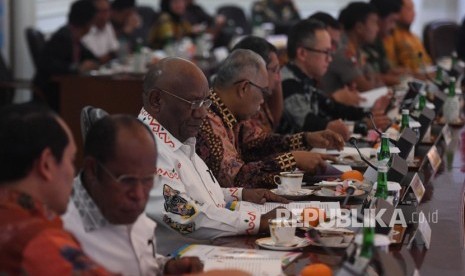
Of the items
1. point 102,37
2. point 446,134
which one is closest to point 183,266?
point 446,134

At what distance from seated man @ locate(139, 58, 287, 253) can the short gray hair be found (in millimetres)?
469

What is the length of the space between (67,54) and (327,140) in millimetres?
3667

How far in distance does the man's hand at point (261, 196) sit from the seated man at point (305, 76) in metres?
1.44

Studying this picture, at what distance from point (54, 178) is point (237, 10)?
30.0ft

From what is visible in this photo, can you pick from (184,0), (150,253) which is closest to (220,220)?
(150,253)

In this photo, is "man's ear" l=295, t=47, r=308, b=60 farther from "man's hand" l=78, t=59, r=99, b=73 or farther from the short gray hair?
"man's hand" l=78, t=59, r=99, b=73

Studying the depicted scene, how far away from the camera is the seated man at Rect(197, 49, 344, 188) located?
127 inches

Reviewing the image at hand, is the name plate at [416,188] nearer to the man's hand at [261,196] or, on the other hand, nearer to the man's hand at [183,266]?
the man's hand at [261,196]

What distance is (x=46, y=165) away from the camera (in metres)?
1.82

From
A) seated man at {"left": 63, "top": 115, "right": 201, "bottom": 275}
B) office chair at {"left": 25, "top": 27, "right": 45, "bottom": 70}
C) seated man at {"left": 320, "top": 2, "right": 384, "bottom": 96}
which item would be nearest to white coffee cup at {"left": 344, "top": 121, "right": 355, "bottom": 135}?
seated man at {"left": 320, "top": 2, "right": 384, "bottom": 96}

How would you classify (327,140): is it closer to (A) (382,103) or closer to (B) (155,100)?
(B) (155,100)

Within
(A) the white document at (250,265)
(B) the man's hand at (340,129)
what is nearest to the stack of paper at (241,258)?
(A) the white document at (250,265)

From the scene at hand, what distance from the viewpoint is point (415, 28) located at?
1157cm

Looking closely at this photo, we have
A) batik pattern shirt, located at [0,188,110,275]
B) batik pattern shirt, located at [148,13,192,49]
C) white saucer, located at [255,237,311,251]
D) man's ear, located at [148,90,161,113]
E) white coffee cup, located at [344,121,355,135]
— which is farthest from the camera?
batik pattern shirt, located at [148,13,192,49]
